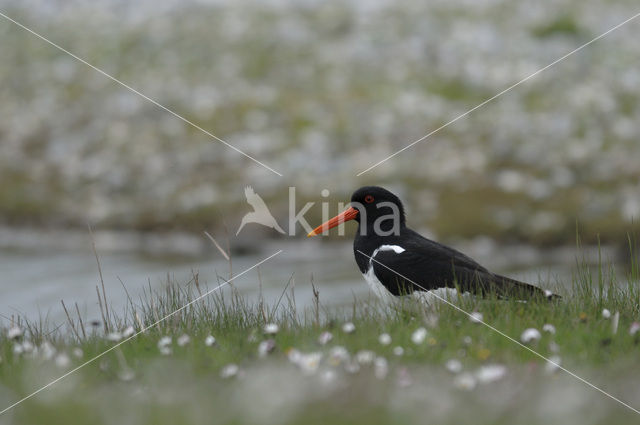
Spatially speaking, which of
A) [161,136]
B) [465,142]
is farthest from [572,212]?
[161,136]

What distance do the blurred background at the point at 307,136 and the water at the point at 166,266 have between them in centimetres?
12

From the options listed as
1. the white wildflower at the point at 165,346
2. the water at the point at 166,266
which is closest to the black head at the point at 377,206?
the white wildflower at the point at 165,346

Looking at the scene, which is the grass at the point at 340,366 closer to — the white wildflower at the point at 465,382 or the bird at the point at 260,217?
the white wildflower at the point at 465,382

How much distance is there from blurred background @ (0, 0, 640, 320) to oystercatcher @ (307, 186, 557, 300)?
12.8 metres

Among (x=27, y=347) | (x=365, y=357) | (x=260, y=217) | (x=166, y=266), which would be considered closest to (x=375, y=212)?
(x=365, y=357)

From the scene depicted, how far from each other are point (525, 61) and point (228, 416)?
32967 millimetres

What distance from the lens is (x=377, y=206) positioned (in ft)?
33.6

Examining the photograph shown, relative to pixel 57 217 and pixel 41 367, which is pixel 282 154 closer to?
pixel 57 217

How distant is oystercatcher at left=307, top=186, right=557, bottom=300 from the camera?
8.42 metres

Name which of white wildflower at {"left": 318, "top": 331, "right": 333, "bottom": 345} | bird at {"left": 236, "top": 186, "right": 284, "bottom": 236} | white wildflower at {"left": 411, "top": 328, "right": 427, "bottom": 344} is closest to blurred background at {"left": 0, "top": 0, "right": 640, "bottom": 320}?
bird at {"left": 236, "top": 186, "right": 284, "bottom": 236}

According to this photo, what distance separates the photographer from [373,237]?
990 centimetres

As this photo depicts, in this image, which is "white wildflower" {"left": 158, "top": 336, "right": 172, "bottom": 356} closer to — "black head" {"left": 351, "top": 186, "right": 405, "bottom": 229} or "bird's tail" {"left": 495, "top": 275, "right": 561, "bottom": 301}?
"bird's tail" {"left": 495, "top": 275, "right": 561, "bottom": 301}

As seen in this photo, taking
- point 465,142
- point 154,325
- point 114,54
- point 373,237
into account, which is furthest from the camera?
point 114,54

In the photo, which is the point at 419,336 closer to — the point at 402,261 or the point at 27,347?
the point at 402,261
